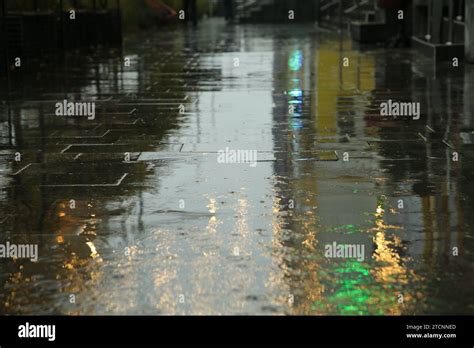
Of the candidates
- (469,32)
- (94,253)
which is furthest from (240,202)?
(469,32)

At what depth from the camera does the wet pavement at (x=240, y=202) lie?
682 cm

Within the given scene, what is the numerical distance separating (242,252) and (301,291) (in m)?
1.11

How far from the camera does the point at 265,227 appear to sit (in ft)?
28.3

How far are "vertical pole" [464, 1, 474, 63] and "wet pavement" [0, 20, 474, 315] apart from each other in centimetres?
349

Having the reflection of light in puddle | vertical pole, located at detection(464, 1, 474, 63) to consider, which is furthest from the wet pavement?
vertical pole, located at detection(464, 1, 474, 63)

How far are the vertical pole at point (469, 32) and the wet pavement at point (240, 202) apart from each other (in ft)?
Result: 11.4

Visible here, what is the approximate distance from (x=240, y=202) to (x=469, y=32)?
48.4 ft

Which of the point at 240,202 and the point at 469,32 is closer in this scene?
the point at 240,202

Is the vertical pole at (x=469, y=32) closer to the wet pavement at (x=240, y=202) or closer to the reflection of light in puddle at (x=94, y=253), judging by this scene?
the wet pavement at (x=240, y=202)

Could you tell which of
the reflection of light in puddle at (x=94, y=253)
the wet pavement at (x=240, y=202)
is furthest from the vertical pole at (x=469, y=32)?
the reflection of light in puddle at (x=94, y=253)

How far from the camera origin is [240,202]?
31.6ft

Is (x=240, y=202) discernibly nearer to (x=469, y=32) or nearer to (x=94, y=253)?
(x=94, y=253)
